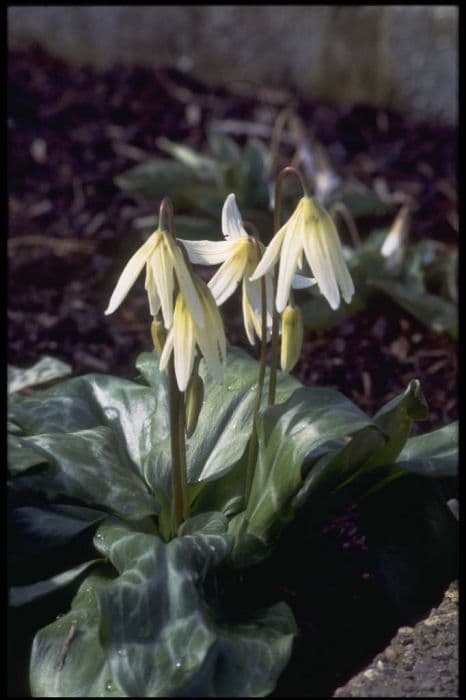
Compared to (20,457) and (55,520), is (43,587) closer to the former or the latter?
(55,520)

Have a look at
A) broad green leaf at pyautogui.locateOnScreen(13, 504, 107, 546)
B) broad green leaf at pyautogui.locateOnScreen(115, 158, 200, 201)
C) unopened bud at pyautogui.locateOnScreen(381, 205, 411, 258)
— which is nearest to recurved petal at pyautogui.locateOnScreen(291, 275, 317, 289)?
broad green leaf at pyautogui.locateOnScreen(13, 504, 107, 546)

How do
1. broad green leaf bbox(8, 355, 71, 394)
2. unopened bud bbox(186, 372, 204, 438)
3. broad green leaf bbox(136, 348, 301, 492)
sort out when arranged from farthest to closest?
broad green leaf bbox(8, 355, 71, 394) < broad green leaf bbox(136, 348, 301, 492) < unopened bud bbox(186, 372, 204, 438)

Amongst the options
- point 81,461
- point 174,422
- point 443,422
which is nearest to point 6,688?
point 81,461

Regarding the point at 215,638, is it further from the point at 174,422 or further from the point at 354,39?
the point at 354,39

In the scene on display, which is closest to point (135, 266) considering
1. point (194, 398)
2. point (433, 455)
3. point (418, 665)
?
point (194, 398)

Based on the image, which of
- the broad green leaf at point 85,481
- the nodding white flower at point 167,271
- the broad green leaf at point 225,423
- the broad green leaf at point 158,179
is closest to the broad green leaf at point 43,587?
the broad green leaf at point 85,481

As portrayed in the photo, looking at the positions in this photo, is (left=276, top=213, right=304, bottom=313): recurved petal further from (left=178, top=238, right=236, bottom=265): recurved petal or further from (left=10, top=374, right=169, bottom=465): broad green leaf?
(left=10, top=374, right=169, bottom=465): broad green leaf
